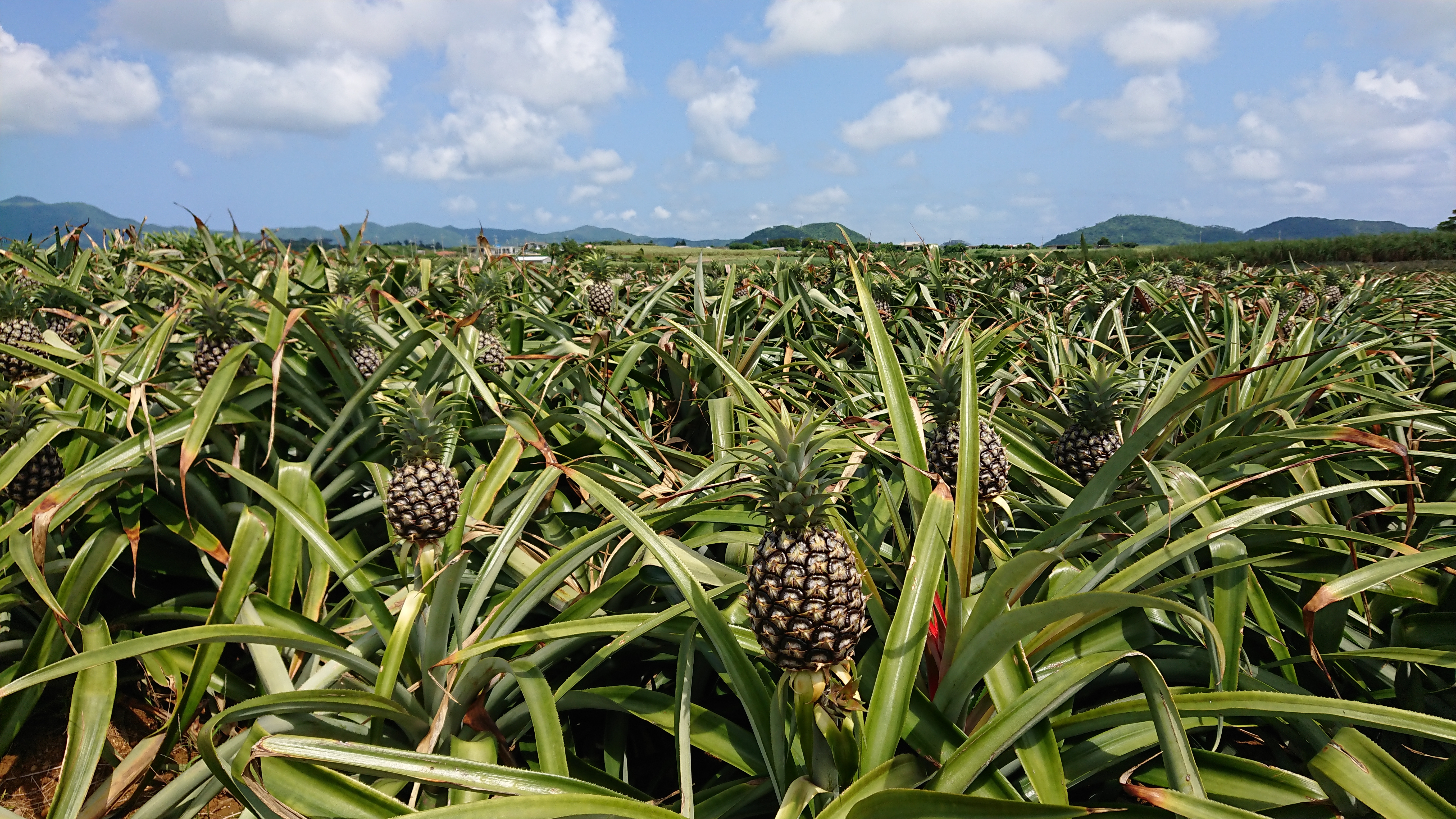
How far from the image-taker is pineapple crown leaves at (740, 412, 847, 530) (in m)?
1.39

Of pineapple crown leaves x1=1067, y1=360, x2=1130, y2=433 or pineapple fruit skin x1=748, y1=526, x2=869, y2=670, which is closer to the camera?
pineapple fruit skin x1=748, y1=526, x2=869, y2=670

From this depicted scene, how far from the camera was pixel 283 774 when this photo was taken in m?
1.55

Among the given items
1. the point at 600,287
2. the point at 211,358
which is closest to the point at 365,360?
the point at 211,358

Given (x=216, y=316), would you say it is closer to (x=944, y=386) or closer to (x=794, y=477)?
(x=794, y=477)

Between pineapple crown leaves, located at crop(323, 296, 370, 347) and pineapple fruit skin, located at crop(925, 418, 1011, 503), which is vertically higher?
pineapple crown leaves, located at crop(323, 296, 370, 347)

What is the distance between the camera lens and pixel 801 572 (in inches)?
52.8

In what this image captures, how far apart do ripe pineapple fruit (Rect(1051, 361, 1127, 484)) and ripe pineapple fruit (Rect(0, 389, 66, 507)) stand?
3456 mm

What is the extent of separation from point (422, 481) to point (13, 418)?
1684 mm

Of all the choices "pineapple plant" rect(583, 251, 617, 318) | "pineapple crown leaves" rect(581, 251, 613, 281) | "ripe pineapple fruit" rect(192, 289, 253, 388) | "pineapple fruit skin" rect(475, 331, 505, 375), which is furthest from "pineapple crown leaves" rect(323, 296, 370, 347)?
"pineapple crown leaves" rect(581, 251, 613, 281)

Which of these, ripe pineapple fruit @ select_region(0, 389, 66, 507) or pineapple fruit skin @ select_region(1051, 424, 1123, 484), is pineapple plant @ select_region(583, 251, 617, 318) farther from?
pineapple fruit skin @ select_region(1051, 424, 1123, 484)

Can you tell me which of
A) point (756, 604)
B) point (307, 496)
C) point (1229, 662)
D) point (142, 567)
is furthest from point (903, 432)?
point (142, 567)

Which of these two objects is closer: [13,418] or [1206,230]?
[13,418]

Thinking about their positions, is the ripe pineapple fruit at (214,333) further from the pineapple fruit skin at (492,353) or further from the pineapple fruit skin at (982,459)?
the pineapple fruit skin at (982,459)

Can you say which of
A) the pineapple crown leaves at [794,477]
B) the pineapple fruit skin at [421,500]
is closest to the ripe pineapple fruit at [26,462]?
the pineapple fruit skin at [421,500]
